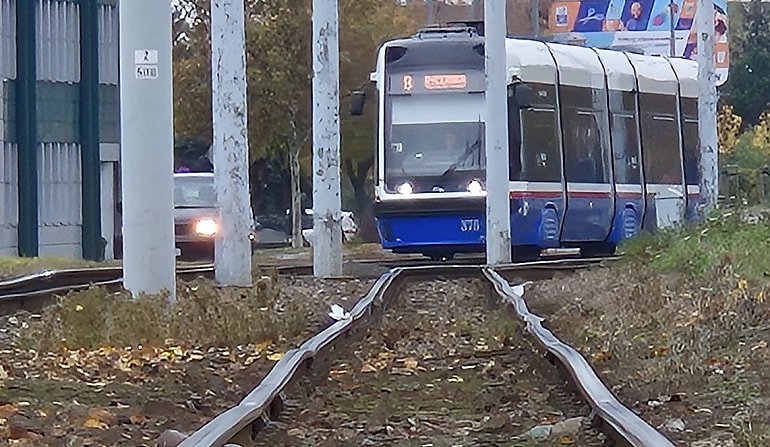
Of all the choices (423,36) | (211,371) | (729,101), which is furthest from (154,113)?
(729,101)

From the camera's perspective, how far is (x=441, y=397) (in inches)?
352

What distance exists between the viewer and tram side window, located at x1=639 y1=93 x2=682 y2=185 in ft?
87.3

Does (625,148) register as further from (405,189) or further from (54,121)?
(54,121)

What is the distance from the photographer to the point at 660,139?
27.1m

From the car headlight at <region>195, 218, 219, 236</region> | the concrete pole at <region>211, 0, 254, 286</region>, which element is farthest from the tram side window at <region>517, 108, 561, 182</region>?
the concrete pole at <region>211, 0, 254, 286</region>

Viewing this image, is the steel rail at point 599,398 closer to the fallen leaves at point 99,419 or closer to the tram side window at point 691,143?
the fallen leaves at point 99,419

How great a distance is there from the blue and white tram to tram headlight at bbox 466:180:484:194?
1cm

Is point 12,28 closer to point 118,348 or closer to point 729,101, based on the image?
point 118,348

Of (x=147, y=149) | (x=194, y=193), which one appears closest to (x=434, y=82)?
(x=194, y=193)

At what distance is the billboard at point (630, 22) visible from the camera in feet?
150

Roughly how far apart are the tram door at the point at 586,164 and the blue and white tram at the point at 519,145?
0.02 m

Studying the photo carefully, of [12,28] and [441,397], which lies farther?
[12,28]

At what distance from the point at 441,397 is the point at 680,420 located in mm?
1819

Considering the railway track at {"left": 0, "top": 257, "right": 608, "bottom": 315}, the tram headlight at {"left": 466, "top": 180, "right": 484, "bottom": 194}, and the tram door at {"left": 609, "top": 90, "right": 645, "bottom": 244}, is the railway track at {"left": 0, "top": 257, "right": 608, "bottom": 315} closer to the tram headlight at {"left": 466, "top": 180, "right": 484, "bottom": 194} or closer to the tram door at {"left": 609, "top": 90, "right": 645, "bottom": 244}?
the tram headlight at {"left": 466, "top": 180, "right": 484, "bottom": 194}
